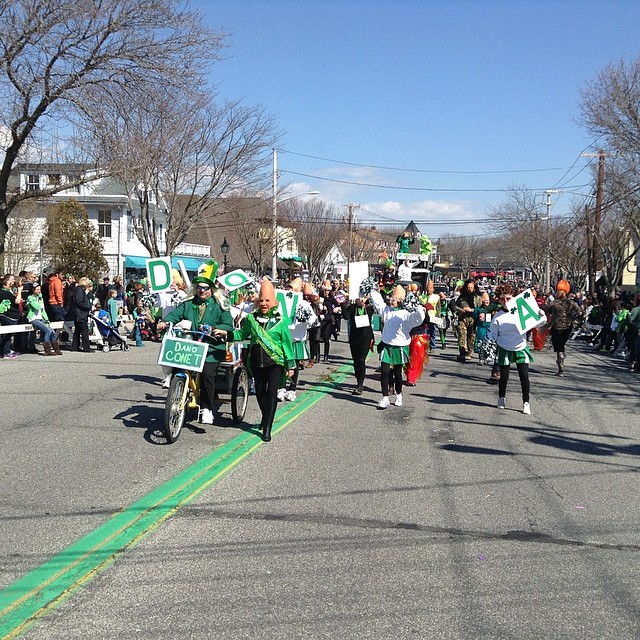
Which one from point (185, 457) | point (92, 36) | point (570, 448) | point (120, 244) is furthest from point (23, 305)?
point (120, 244)

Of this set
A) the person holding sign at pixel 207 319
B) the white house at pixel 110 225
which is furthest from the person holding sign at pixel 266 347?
the white house at pixel 110 225

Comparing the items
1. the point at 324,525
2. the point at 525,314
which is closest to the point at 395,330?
the point at 525,314

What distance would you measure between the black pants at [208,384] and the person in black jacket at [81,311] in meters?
10.1

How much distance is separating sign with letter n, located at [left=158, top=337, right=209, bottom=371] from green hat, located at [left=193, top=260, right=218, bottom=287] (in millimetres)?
864

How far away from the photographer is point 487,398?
13.0 meters

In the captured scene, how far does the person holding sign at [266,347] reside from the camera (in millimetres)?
8891

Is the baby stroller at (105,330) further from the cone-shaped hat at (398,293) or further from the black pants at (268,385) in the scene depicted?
the black pants at (268,385)

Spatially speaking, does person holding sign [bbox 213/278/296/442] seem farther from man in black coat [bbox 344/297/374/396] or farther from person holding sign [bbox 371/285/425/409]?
man in black coat [bbox 344/297/374/396]

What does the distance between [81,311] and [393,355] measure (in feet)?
31.9

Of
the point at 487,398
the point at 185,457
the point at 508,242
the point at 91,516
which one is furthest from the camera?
the point at 508,242

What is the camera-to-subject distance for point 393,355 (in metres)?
11.4

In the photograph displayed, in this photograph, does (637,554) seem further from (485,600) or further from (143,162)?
(143,162)

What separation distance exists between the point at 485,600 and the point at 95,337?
1647cm

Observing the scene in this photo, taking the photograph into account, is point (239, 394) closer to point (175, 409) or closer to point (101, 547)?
point (175, 409)
